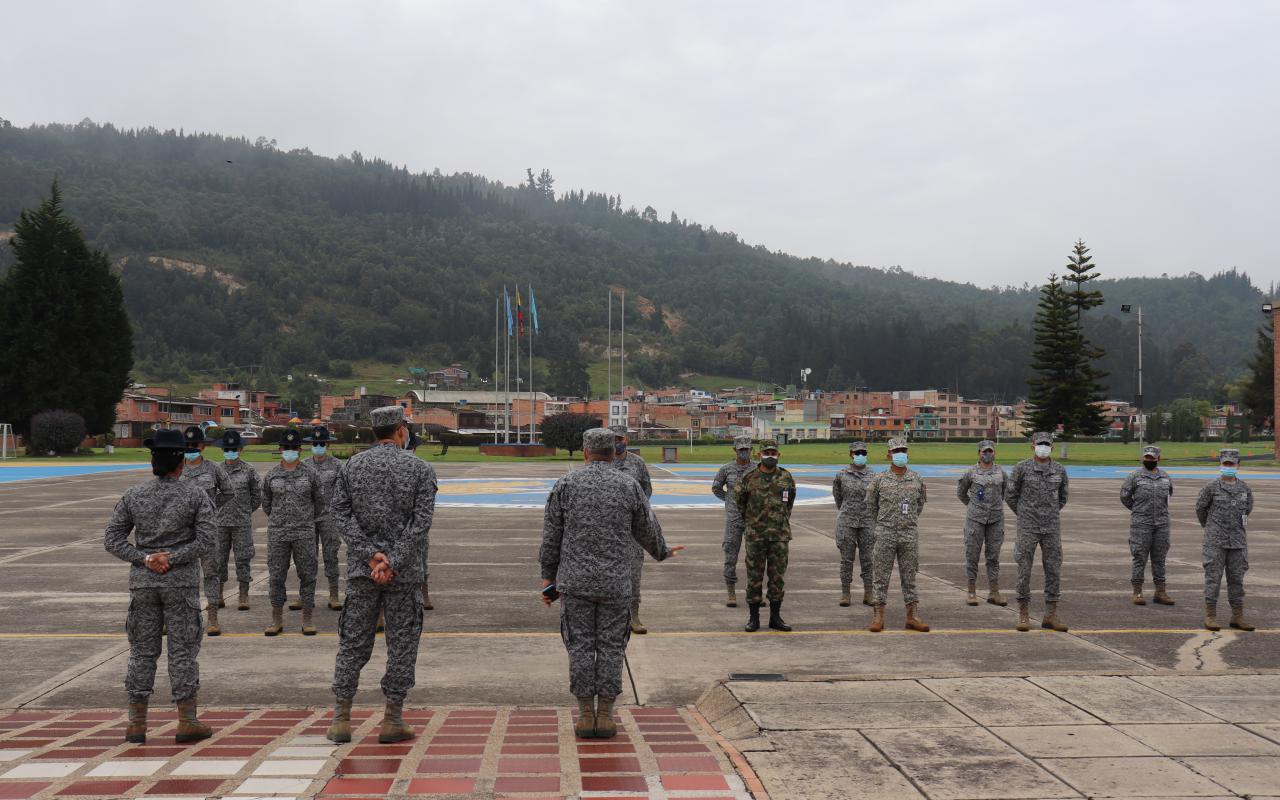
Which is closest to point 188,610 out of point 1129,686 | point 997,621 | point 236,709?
point 236,709

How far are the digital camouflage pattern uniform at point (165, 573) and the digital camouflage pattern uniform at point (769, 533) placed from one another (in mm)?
5377

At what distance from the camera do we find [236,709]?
6691 millimetres

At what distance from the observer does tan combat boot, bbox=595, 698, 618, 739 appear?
586 cm

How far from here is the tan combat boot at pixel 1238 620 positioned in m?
9.77

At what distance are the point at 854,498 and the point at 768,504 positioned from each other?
2.20 metres

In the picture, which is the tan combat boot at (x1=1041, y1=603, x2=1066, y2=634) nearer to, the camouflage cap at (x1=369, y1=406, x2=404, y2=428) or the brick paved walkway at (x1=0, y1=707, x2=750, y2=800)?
the brick paved walkway at (x1=0, y1=707, x2=750, y2=800)

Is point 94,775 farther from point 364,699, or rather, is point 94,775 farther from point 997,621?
point 997,621

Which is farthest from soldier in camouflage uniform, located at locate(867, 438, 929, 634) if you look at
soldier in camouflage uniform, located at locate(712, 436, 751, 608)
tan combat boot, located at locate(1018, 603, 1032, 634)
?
soldier in camouflage uniform, located at locate(712, 436, 751, 608)

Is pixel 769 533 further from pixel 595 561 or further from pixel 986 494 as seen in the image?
pixel 595 561

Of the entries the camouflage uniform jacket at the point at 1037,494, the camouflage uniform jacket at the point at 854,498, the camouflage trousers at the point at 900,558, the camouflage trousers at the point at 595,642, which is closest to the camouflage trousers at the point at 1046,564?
the camouflage uniform jacket at the point at 1037,494

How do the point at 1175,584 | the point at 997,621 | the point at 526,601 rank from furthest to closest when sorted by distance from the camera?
1. the point at 1175,584
2. the point at 526,601
3. the point at 997,621

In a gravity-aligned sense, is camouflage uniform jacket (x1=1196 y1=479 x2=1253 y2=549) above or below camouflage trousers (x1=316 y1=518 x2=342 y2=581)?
above

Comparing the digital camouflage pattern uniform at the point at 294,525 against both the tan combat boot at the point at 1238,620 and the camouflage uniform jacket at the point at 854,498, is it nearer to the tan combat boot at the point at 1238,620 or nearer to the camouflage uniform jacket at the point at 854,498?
the camouflage uniform jacket at the point at 854,498

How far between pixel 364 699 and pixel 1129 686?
5.88 metres
